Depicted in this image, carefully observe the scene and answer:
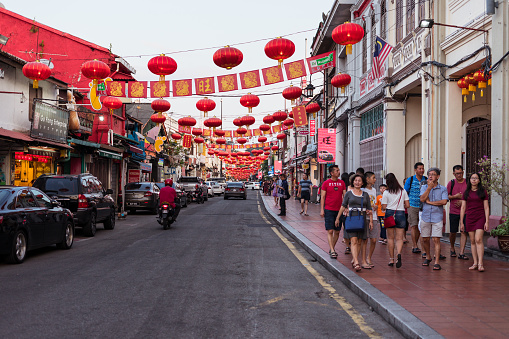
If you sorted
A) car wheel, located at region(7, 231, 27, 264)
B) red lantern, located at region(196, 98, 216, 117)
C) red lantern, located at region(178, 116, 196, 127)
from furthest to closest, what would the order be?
red lantern, located at region(178, 116, 196, 127) → red lantern, located at region(196, 98, 216, 117) → car wheel, located at region(7, 231, 27, 264)

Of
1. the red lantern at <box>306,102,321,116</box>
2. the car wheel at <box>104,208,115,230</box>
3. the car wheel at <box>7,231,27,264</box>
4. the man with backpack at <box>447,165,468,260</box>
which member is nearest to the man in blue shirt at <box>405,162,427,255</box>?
the man with backpack at <box>447,165,468,260</box>

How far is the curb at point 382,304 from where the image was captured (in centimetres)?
515

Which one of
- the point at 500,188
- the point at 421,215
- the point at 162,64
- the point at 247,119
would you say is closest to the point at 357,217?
the point at 421,215

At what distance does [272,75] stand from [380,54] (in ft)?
13.6

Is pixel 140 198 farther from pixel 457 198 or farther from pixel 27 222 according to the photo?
pixel 457 198

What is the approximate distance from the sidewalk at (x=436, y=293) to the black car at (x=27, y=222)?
5938 mm

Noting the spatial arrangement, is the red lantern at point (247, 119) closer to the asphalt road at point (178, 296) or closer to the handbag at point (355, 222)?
the asphalt road at point (178, 296)

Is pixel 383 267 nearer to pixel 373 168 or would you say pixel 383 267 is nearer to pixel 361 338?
pixel 361 338

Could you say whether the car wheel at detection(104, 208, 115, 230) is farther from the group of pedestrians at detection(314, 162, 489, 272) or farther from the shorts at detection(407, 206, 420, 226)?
the shorts at detection(407, 206, 420, 226)

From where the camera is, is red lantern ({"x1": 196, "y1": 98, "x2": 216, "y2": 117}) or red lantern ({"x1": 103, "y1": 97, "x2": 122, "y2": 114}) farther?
red lantern ({"x1": 103, "y1": 97, "x2": 122, "y2": 114})

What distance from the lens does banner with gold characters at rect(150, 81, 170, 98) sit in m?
18.2

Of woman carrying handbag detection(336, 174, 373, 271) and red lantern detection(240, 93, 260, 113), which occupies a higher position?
red lantern detection(240, 93, 260, 113)

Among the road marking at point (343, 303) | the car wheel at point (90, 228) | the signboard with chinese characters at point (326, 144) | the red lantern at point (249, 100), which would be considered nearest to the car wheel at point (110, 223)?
the car wheel at point (90, 228)

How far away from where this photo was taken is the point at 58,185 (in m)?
14.8
